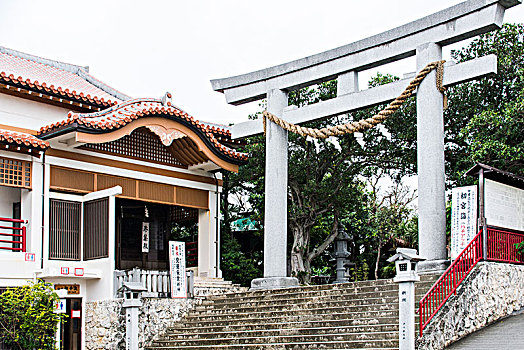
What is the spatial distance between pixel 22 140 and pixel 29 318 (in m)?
3.89

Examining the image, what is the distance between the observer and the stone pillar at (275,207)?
16234mm

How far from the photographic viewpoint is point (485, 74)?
43.8 feet

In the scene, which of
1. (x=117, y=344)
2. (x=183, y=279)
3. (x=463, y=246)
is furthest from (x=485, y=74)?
(x=117, y=344)

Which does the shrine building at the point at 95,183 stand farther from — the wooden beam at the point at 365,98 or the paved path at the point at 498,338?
the paved path at the point at 498,338

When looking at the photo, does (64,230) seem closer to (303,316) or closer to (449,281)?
(303,316)

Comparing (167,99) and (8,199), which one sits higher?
(167,99)

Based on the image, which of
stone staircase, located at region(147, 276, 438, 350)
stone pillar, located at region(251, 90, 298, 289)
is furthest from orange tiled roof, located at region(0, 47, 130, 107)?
stone staircase, located at region(147, 276, 438, 350)

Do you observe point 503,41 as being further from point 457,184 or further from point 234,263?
point 234,263

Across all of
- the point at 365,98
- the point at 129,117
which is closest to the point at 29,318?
the point at 129,117

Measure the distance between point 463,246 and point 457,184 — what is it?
4.79 m

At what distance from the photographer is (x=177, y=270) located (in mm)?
16328

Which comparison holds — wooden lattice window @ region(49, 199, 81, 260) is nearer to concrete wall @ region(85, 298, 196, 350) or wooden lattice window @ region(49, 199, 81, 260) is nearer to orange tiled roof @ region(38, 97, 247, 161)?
concrete wall @ region(85, 298, 196, 350)

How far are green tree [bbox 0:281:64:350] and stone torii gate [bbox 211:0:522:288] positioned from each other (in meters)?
5.05

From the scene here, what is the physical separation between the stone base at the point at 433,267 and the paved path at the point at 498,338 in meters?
1.57
